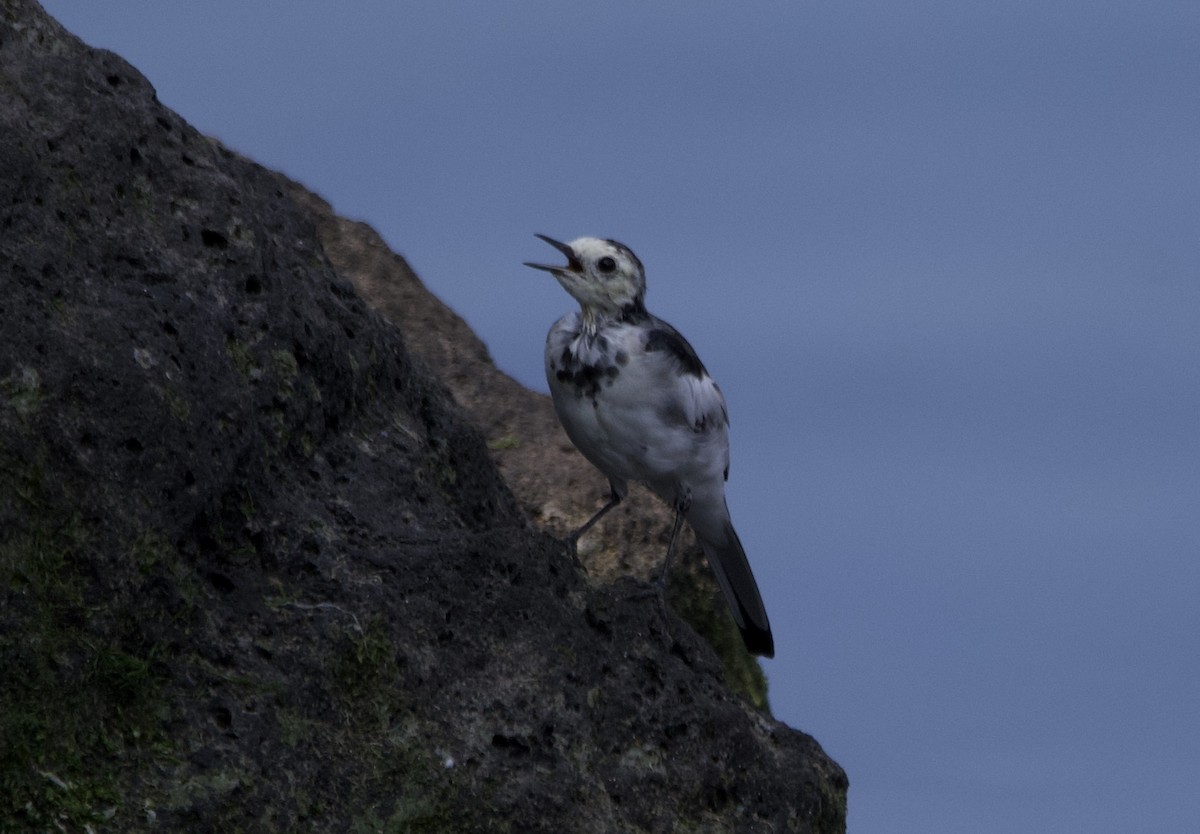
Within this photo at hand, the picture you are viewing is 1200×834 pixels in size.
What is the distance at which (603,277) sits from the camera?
9617 mm

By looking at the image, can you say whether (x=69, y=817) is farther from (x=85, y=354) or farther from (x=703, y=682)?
(x=703, y=682)

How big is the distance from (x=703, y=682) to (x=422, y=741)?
4.58ft

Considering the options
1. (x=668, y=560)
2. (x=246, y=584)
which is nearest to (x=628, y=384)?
(x=668, y=560)

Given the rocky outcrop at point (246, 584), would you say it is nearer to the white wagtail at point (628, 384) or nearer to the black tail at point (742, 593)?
the white wagtail at point (628, 384)

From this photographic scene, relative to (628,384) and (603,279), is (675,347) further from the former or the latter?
(603,279)

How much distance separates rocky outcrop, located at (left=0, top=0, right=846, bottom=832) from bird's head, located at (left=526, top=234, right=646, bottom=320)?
1.90 metres

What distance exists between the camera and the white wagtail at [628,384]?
9.38 m

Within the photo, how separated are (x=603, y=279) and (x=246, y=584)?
11.3 ft

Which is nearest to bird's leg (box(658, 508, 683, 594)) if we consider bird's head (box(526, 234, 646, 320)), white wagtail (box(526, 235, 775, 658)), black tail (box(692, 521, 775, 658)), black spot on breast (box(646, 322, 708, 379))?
white wagtail (box(526, 235, 775, 658))

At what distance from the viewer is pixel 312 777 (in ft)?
A: 20.9

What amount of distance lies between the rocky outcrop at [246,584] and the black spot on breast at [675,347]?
1.82 metres

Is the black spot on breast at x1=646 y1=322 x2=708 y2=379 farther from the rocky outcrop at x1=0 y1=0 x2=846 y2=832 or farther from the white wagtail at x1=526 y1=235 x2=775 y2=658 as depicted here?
the rocky outcrop at x1=0 y1=0 x2=846 y2=832

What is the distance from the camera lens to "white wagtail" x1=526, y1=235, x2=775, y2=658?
30.8 ft

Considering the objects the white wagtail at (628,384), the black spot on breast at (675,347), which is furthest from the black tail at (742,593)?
the black spot on breast at (675,347)
